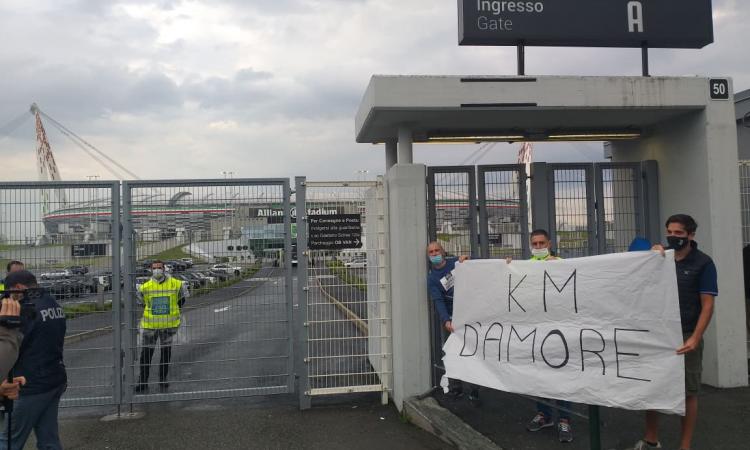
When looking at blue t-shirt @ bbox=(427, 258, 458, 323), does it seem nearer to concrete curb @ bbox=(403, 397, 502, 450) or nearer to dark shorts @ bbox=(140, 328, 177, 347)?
concrete curb @ bbox=(403, 397, 502, 450)

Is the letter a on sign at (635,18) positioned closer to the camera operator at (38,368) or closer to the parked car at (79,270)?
the camera operator at (38,368)

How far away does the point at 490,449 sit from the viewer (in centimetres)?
472

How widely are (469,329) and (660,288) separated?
1.82 m

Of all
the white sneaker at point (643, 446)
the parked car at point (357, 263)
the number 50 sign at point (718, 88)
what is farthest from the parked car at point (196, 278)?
the number 50 sign at point (718, 88)

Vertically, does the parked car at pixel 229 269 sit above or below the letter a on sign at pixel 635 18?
below

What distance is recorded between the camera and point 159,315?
6.37 metres

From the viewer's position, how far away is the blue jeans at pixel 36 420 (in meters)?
3.97

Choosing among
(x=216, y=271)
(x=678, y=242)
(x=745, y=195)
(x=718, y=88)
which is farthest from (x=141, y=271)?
(x=745, y=195)

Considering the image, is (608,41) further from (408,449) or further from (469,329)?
(408,449)

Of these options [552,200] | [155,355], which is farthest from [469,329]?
[155,355]

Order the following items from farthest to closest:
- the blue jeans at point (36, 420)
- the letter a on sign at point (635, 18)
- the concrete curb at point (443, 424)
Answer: the letter a on sign at point (635, 18) → the concrete curb at point (443, 424) → the blue jeans at point (36, 420)

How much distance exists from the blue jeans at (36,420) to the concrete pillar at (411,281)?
136 inches

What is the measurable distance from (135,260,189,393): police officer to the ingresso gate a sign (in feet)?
15.6

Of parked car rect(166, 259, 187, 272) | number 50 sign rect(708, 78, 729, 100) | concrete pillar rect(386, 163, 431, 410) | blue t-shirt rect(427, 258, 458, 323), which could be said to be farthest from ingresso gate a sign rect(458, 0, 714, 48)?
parked car rect(166, 259, 187, 272)
